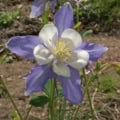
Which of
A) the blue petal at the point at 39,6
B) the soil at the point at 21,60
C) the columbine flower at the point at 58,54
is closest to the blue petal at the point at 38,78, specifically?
the columbine flower at the point at 58,54

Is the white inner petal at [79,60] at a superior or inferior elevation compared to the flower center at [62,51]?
inferior

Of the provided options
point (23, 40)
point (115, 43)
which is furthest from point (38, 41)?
point (115, 43)

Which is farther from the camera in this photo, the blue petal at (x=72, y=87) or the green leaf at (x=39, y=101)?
the green leaf at (x=39, y=101)

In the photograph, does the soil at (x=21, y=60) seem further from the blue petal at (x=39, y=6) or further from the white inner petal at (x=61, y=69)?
the white inner petal at (x=61, y=69)

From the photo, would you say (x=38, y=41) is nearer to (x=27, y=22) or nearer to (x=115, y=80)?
(x=115, y=80)

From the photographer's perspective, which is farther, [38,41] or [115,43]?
[115,43]

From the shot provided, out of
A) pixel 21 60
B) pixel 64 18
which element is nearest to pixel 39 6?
pixel 64 18

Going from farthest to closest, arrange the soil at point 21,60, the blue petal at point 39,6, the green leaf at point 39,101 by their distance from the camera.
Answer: the soil at point 21,60, the blue petal at point 39,6, the green leaf at point 39,101
